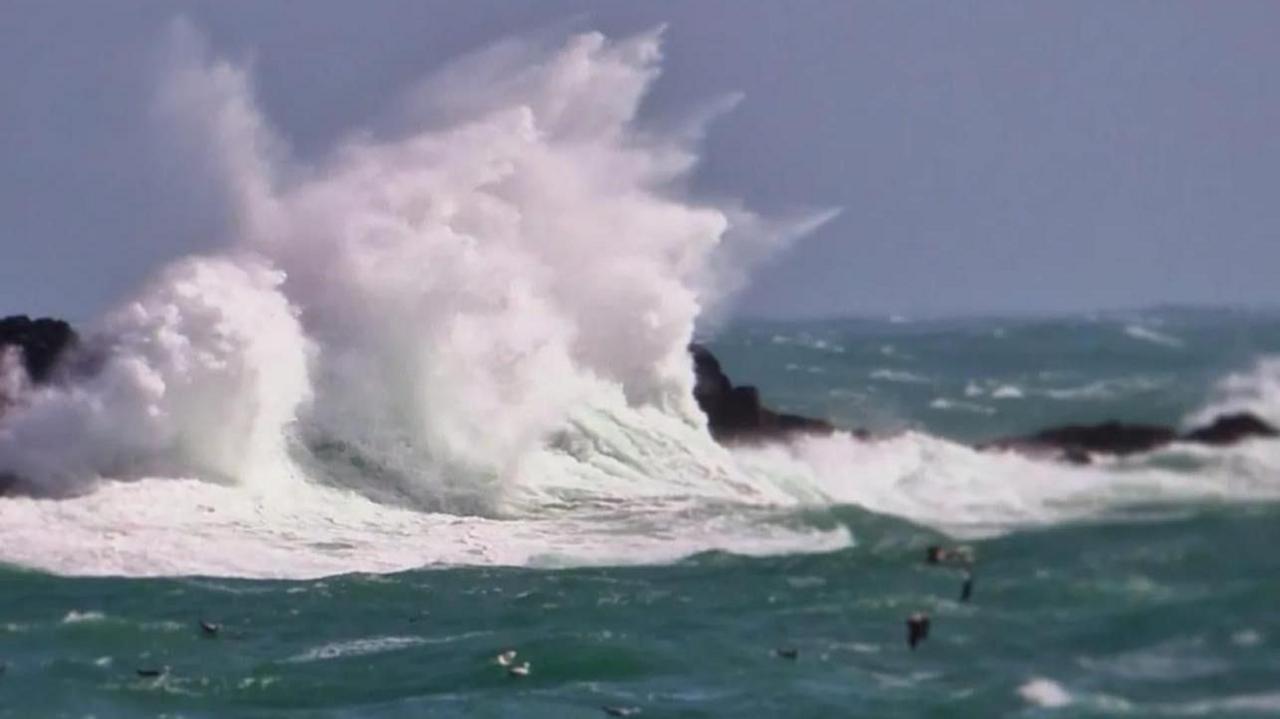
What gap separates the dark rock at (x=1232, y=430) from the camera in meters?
12.6

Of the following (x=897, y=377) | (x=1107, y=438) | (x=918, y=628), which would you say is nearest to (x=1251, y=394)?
(x=1107, y=438)

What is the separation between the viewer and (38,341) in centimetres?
3497

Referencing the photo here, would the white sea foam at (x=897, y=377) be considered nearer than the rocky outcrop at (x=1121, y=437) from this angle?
No

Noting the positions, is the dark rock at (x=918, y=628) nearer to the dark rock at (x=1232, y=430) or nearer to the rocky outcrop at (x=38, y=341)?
the dark rock at (x=1232, y=430)

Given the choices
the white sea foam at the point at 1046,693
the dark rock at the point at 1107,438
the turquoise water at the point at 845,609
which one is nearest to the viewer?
the turquoise water at the point at 845,609

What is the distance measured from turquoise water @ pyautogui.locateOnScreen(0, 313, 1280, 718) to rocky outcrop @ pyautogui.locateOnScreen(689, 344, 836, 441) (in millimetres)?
199

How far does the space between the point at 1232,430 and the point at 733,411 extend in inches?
275

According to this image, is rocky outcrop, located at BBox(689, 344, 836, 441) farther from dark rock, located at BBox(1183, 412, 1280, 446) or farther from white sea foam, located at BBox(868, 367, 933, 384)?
dark rock, located at BBox(1183, 412, 1280, 446)

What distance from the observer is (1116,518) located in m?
→ 12.7

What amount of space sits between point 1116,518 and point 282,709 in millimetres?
11518

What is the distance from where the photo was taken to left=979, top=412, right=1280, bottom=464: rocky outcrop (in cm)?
1262

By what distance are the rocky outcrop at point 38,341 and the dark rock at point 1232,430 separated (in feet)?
86.5

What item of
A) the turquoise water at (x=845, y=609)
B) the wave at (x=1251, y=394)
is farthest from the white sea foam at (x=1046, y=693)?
the wave at (x=1251, y=394)

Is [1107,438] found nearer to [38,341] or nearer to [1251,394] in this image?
[1251,394]
